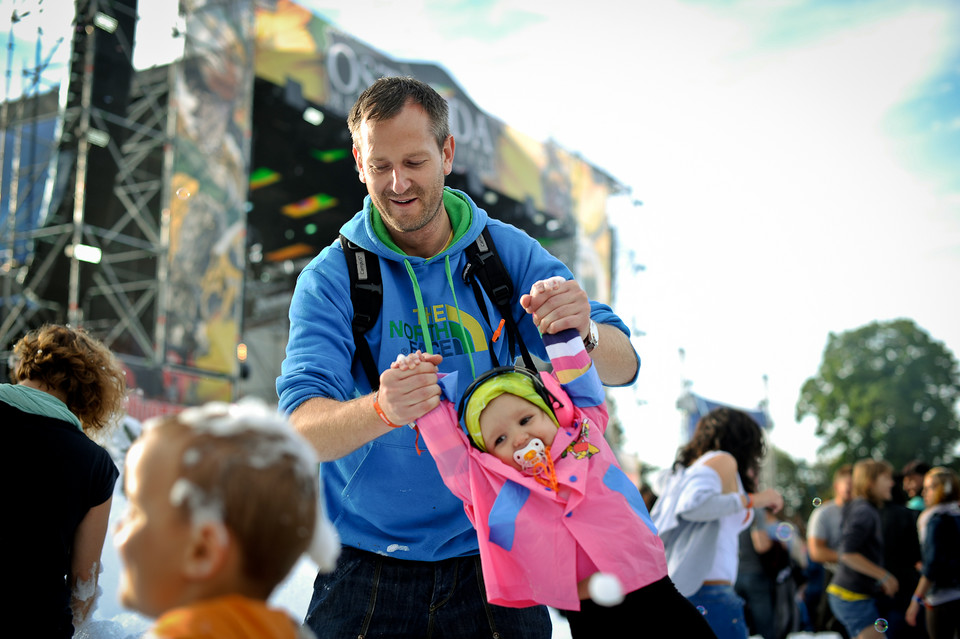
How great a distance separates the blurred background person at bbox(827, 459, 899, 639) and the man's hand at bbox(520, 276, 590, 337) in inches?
198

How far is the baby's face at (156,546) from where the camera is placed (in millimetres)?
1228

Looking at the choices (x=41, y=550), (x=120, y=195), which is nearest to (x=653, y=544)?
(x=41, y=550)

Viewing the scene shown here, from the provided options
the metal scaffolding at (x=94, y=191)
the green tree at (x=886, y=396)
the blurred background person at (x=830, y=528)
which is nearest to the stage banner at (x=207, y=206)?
the metal scaffolding at (x=94, y=191)

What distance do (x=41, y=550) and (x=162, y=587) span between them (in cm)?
163

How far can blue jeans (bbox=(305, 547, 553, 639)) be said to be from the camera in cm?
219

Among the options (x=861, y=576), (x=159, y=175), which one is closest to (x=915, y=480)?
(x=861, y=576)

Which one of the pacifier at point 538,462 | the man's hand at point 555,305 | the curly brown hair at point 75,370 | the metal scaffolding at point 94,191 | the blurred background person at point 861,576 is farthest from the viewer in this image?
the metal scaffolding at point 94,191

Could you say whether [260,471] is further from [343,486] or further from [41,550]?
[41,550]

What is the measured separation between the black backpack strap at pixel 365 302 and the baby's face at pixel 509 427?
0.35 metres

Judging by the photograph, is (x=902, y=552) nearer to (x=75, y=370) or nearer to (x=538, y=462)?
(x=538, y=462)

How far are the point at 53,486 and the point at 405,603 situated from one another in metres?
1.29

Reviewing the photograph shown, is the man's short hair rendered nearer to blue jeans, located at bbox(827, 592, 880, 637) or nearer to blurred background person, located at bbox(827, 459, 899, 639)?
blurred background person, located at bbox(827, 459, 899, 639)

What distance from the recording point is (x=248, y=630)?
1196mm

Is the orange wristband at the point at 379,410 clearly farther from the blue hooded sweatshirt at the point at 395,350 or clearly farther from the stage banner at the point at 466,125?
the stage banner at the point at 466,125
